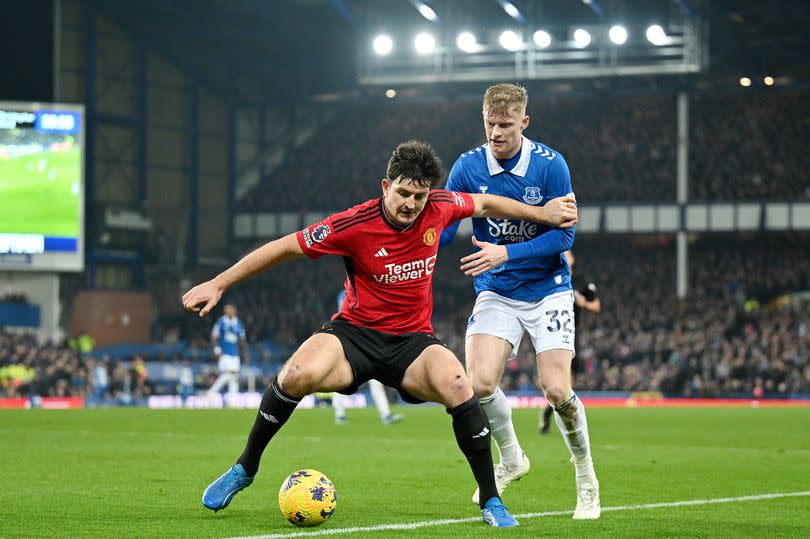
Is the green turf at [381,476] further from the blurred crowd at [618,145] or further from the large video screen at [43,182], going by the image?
the blurred crowd at [618,145]

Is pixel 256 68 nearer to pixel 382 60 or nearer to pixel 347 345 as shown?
pixel 382 60

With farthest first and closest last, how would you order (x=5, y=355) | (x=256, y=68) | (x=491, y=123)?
(x=256, y=68) < (x=5, y=355) < (x=491, y=123)

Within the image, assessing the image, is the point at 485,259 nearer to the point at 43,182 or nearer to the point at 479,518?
the point at 479,518

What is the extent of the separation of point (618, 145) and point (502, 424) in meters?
41.4

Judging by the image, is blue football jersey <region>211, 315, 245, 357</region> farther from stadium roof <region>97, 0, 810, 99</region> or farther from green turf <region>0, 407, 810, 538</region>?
stadium roof <region>97, 0, 810, 99</region>

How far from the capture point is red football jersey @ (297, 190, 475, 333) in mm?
7473

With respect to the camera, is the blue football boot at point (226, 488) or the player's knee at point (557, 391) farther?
the player's knee at point (557, 391)

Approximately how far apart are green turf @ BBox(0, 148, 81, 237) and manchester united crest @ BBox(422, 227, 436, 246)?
31.3 metres

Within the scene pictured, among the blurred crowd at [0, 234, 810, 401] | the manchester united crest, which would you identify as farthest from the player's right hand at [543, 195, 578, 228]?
the blurred crowd at [0, 234, 810, 401]

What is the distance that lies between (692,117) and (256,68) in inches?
700

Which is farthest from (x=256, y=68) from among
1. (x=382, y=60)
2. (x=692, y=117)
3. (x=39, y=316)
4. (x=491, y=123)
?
(x=491, y=123)

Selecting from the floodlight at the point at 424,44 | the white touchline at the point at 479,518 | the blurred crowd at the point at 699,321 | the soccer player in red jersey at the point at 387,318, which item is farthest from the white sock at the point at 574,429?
the floodlight at the point at 424,44

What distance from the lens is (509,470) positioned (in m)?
8.85

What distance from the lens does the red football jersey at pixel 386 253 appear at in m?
7.47
